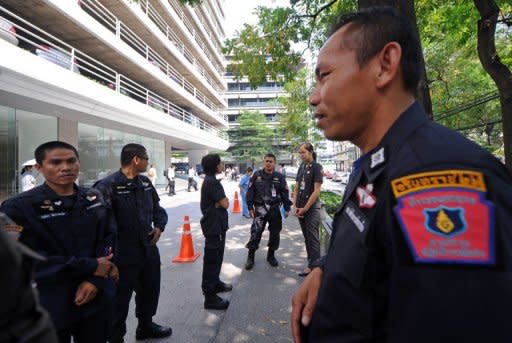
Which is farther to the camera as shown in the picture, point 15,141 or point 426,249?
point 15,141

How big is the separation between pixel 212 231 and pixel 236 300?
2.96 feet

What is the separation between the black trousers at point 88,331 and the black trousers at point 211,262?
1.51 m

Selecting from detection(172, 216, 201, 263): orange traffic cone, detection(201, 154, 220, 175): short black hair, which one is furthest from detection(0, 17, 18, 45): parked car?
detection(201, 154, 220, 175): short black hair

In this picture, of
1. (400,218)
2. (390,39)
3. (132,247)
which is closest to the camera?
(400,218)

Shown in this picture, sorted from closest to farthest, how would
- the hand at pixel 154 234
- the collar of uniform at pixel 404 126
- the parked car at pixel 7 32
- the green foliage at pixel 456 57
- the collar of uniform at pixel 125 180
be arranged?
1. the collar of uniform at pixel 404 126
2. the collar of uniform at pixel 125 180
3. the hand at pixel 154 234
4. the green foliage at pixel 456 57
5. the parked car at pixel 7 32

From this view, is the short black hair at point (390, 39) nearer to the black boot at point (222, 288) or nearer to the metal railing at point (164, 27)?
the black boot at point (222, 288)

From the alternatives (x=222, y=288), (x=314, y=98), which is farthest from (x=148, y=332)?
(x=314, y=98)

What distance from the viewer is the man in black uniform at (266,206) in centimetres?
485

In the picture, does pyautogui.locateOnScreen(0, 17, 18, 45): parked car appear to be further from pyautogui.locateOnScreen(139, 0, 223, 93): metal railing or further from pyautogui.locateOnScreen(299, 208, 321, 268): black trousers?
pyautogui.locateOnScreen(139, 0, 223, 93): metal railing

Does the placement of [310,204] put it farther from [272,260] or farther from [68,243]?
[68,243]

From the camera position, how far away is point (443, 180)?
0.64 m

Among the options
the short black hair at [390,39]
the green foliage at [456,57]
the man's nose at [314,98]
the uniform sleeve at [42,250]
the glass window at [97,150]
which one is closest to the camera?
the short black hair at [390,39]

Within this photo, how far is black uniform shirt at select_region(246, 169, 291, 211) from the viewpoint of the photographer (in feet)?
16.1

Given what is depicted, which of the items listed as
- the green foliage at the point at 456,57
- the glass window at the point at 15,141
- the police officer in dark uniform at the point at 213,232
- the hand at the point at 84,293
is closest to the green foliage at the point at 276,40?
the green foliage at the point at 456,57
